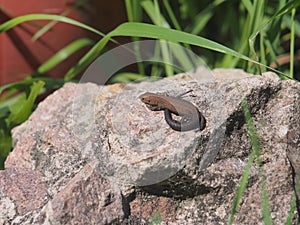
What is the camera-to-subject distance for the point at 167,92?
1.37 metres

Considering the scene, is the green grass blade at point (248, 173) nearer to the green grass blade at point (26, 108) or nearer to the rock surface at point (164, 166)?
the rock surface at point (164, 166)

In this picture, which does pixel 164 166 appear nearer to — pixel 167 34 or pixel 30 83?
pixel 167 34

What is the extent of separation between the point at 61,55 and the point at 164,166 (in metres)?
0.84

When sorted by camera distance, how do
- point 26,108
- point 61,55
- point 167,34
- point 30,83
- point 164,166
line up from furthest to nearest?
1. point 61,55
2. point 30,83
3. point 26,108
4. point 167,34
5. point 164,166

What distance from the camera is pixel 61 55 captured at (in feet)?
6.29

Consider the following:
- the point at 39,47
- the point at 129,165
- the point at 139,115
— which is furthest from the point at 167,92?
the point at 39,47

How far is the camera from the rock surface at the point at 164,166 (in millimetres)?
1158

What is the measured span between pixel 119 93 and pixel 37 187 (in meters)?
0.29

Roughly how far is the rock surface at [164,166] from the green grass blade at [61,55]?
580mm

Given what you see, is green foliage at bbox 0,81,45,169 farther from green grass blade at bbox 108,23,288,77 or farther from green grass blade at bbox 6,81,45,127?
green grass blade at bbox 108,23,288,77

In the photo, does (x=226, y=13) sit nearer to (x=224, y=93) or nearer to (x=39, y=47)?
(x=39, y=47)

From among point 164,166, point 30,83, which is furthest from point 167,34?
point 30,83

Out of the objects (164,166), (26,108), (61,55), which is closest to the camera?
(164,166)

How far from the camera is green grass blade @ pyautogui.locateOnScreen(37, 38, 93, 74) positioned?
74.9 inches
